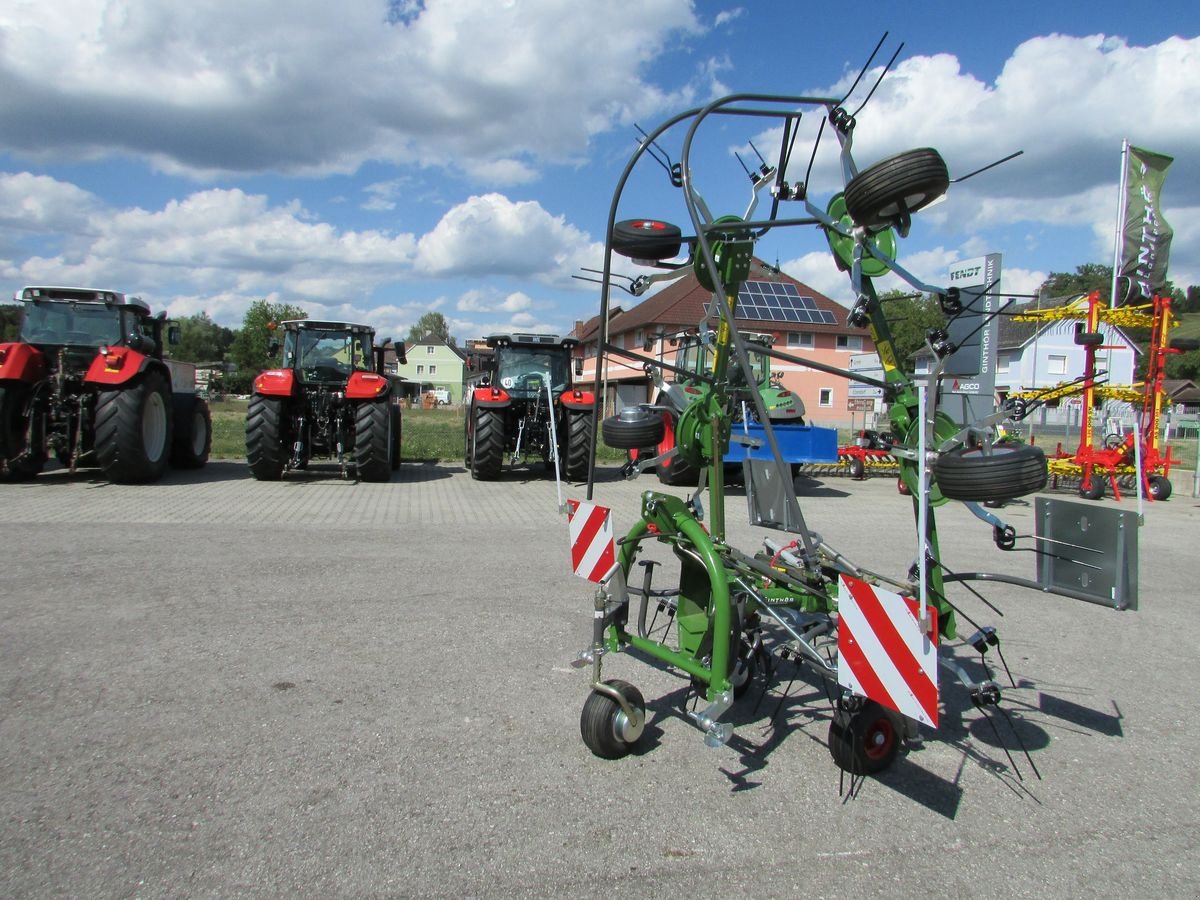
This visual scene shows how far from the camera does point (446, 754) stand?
362cm

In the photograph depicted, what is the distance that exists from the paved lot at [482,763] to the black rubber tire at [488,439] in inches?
279

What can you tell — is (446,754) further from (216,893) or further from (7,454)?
(7,454)

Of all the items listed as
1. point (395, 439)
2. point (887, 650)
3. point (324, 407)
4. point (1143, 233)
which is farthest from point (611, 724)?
point (1143, 233)

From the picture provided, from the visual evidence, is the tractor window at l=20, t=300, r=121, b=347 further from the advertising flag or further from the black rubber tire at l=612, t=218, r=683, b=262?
the advertising flag

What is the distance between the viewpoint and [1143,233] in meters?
14.2

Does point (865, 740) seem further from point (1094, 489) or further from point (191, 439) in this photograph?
point (1094, 489)

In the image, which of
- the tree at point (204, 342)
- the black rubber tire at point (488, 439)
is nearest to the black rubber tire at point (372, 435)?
the black rubber tire at point (488, 439)

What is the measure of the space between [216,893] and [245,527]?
22.5ft

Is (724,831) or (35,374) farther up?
(35,374)

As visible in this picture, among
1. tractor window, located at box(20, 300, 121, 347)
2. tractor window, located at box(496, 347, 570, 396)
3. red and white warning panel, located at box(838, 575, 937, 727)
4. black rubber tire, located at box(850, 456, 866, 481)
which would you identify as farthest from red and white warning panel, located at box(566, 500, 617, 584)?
black rubber tire, located at box(850, 456, 866, 481)

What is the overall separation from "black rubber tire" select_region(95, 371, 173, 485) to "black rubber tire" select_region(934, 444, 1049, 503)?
1137 centimetres

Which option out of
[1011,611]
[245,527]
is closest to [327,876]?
[1011,611]

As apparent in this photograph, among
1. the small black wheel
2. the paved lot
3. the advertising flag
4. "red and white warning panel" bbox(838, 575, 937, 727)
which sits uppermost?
the advertising flag

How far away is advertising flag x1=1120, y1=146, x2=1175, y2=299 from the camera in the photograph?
14.1 metres
